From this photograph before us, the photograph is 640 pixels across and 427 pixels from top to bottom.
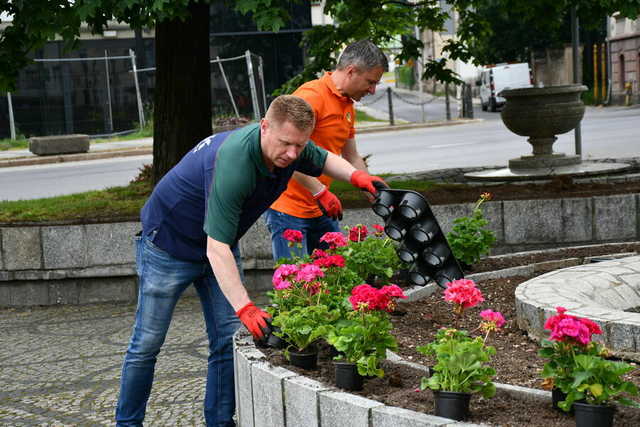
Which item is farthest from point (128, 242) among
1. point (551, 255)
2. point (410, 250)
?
point (410, 250)

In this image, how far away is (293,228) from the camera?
18.8 ft

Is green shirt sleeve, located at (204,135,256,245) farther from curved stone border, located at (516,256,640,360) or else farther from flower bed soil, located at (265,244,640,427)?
curved stone border, located at (516,256,640,360)

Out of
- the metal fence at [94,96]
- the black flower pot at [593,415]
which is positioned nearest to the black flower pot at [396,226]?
the black flower pot at [593,415]

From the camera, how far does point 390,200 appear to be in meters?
4.73

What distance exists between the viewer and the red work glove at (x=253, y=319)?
4137 mm

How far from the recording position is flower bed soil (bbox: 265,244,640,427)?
11.6ft

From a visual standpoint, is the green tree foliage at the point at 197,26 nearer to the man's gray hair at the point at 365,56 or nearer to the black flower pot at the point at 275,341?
the man's gray hair at the point at 365,56

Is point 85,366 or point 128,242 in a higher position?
point 128,242

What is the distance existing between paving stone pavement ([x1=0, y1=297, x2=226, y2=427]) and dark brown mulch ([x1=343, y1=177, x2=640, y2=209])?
2.30 metres

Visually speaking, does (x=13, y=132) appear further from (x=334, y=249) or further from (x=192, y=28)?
(x=334, y=249)

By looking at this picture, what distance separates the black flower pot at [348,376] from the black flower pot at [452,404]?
493 mm

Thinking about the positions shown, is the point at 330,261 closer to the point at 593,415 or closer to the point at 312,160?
the point at 312,160

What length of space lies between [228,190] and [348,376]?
0.87m

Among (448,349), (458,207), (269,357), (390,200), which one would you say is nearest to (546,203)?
(458,207)
